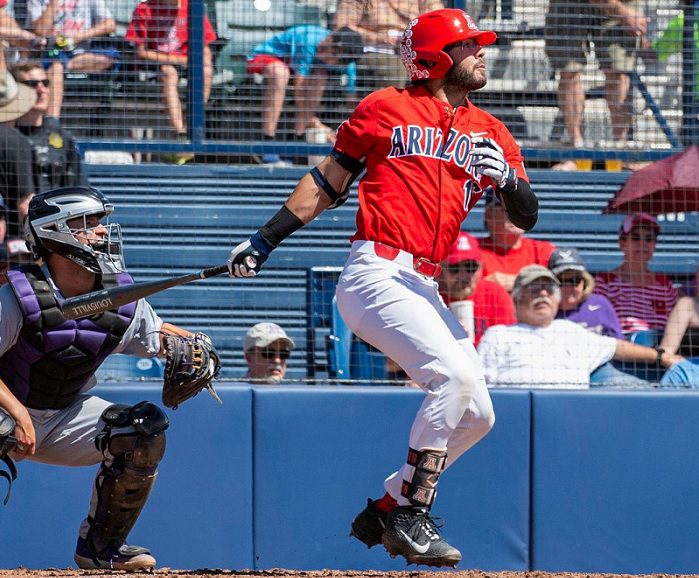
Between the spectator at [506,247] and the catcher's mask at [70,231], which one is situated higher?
the catcher's mask at [70,231]

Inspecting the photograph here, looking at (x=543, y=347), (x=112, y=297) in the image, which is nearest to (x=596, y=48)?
(x=543, y=347)

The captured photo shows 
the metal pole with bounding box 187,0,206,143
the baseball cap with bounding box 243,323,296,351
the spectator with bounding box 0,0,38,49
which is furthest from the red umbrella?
the spectator with bounding box 0,0,38,49

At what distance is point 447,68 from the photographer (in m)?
4.82

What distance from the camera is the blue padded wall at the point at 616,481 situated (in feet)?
19.8

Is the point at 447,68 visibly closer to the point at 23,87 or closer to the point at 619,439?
the point at 619,439

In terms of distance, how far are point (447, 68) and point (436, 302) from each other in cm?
94

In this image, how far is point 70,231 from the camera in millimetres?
4848

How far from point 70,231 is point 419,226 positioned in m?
1.41

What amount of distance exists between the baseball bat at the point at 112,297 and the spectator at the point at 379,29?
3.21 m

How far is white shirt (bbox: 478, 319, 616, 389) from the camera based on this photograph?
20.5 feet

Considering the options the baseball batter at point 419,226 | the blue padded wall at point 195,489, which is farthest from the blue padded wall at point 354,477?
the baseball batter at point 419,226

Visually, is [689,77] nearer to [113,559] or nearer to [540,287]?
[540,287]

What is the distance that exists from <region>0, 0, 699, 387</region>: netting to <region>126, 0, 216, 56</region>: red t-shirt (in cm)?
1

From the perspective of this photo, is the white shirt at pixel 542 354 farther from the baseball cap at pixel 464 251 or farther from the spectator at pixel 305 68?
the spectator at pixel 305 68
